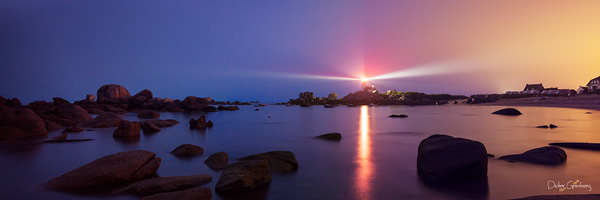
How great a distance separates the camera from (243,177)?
17.5 feet

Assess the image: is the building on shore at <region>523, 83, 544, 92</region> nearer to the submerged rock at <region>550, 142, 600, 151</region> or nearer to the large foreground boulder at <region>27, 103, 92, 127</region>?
the submerged rock at <region>550, 142, 600, 151</region>

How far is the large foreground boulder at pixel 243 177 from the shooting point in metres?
5.30

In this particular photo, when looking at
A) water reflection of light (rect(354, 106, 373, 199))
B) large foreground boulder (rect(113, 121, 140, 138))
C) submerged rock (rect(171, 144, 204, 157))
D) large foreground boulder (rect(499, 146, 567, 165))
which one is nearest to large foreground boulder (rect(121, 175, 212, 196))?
water reflection of light (rect(354, 106, 373, 199))

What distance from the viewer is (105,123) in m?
19.0

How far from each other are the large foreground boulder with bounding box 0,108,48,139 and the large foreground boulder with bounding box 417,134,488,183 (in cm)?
1802

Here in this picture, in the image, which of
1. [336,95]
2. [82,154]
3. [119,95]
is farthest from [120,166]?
[336,95]

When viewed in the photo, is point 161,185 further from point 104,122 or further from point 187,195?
point 104,122

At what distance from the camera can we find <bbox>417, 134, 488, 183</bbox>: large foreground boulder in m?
5.84

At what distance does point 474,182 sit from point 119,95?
81320 mm

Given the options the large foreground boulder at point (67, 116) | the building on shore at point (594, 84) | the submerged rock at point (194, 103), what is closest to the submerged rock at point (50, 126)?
the large foreground boulder at point (67, 116)

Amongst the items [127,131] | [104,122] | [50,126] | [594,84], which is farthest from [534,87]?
[50,126]

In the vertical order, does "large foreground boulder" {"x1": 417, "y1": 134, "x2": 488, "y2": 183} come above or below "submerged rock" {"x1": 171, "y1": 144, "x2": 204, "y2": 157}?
above

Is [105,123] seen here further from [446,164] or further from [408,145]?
[446,164]

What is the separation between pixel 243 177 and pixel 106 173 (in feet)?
10.7
